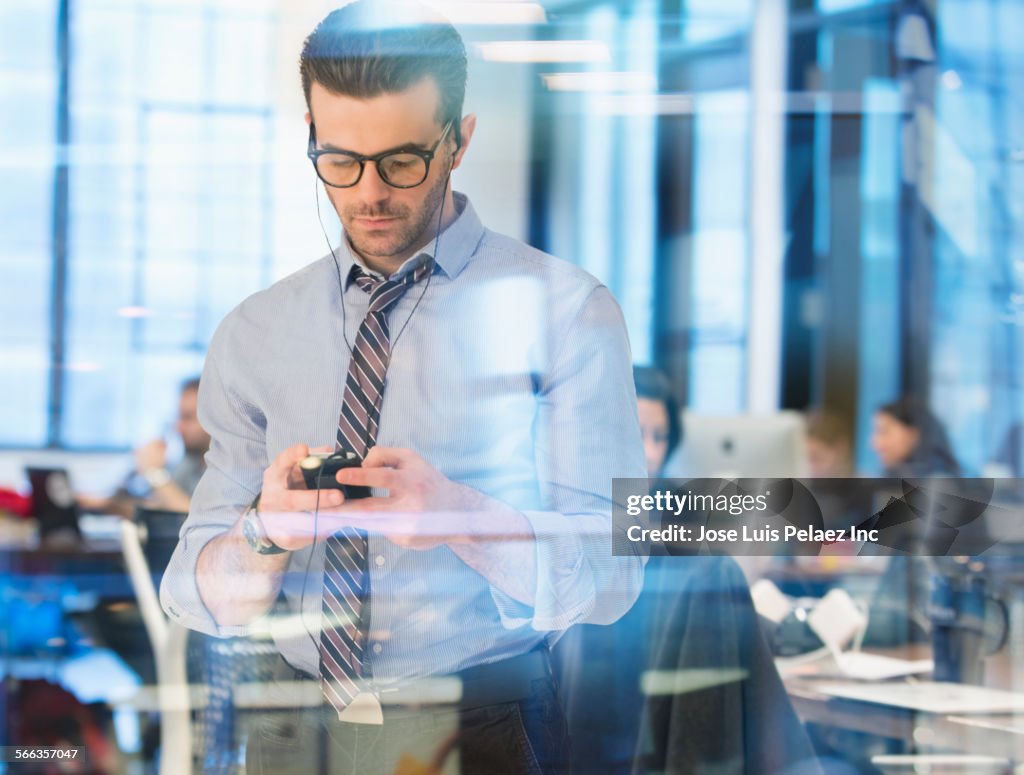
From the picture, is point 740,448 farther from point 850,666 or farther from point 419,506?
point 850,666

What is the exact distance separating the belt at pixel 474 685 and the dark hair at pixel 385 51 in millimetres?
804

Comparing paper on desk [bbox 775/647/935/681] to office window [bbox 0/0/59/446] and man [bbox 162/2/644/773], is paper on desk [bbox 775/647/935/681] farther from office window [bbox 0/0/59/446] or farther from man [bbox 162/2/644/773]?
office window [bbox 0/0/59/446]

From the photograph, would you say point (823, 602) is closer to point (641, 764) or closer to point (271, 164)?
point (641, 764)

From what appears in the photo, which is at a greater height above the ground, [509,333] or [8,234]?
[8,234]

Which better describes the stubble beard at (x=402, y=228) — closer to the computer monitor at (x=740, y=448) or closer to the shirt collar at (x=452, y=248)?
the shirt collar at (x=452, y=248)

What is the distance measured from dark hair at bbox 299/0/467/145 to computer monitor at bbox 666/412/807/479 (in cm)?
60

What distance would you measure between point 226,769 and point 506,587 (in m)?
0.56

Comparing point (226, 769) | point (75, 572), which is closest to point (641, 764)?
point (226, 769)

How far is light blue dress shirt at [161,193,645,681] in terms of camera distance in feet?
5.44

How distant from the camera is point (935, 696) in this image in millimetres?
2062

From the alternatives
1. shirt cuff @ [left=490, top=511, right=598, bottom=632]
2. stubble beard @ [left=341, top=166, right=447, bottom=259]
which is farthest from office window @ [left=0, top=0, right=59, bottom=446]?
shirt cuff @ [left=490, top=511, right=598, bottom=632]

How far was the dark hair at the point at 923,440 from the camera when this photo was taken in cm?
188

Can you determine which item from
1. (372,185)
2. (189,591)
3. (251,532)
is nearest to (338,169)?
(372,185)

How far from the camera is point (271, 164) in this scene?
1.71 m
